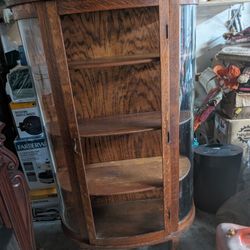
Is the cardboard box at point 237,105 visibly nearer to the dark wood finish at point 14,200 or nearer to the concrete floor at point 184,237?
the concrete floor at point 184,237

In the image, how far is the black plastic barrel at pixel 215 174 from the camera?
1.64m

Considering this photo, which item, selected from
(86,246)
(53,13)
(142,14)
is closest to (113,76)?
(142,14)

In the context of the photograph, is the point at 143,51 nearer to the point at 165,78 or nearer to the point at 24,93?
the point at 165,78

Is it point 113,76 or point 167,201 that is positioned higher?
point 113,76

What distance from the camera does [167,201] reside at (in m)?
1.24

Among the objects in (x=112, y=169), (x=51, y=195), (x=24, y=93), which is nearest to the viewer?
(x=112, y=169)

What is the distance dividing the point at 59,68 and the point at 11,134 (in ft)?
3.27

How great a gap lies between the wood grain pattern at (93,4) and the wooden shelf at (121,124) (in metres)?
0.49

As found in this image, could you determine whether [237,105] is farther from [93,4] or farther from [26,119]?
[26,119]

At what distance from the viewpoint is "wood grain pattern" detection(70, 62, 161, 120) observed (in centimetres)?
125

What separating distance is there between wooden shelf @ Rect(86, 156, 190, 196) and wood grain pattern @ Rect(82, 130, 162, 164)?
0.03m

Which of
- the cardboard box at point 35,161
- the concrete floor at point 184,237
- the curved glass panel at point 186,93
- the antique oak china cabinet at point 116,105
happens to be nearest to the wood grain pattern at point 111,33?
the antique oak china cabinet at point 116,105

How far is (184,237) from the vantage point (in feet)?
5.34

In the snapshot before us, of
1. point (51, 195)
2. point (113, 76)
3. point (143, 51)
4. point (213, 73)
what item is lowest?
point (51, 195)
